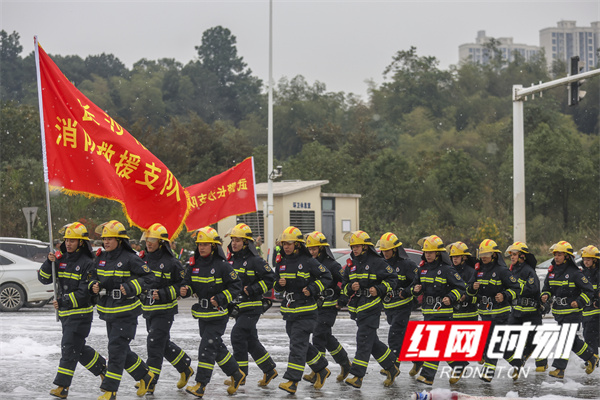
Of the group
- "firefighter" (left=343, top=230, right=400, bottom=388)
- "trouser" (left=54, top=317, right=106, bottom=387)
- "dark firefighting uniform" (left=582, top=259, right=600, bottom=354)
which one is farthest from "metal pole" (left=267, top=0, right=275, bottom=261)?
"trouser" (left=54, top=317, right=106, bottom=387)

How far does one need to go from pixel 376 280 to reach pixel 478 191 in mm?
38816

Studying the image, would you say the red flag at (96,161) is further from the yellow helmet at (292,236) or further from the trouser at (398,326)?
the trouser at (398,326)

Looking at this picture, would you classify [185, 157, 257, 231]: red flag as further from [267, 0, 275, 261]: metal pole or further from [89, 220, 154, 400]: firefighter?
[89, 220, 154, 400]: firefighter

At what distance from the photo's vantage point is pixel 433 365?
11.5 m

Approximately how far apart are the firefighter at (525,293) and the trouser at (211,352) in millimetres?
4034

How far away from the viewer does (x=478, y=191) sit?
4962 cm

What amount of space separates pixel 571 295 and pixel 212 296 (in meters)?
5.04

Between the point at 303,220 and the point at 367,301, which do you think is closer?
the point at 367,301

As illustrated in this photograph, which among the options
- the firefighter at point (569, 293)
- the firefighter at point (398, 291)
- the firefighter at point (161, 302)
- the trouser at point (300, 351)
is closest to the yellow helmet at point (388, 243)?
the firefighter at point (398, 291)

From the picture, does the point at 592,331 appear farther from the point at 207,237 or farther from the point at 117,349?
the point at 117,349

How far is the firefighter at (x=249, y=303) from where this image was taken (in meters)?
11.5

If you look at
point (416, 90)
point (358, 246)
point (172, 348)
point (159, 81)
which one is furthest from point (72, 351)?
point (159, 81)

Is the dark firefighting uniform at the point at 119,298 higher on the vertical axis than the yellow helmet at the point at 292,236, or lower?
lower

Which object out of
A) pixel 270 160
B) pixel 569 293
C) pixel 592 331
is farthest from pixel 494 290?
pixel 270 160
